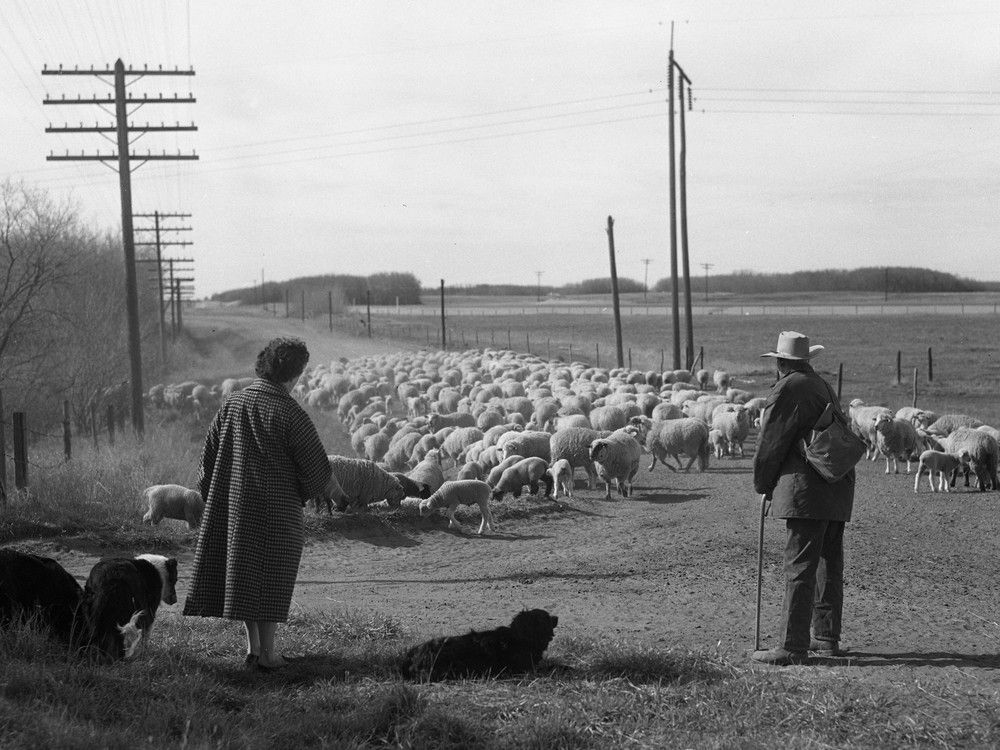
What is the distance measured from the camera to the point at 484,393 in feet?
93.5

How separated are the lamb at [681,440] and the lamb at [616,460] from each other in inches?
88.8

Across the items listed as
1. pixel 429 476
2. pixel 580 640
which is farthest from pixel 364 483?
pixel 580 640

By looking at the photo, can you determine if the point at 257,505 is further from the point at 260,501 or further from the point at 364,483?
the point at 364,483

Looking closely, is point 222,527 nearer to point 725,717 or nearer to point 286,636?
point 286,636

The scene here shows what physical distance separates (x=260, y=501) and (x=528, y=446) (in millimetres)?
11329

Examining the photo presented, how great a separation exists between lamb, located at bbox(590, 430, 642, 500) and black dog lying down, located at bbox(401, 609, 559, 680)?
30.0ft

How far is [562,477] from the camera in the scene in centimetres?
1566

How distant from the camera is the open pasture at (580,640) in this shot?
5.36m

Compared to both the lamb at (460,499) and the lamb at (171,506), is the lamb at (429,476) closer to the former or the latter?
the lamb at (460,499)

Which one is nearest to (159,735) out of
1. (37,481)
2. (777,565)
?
(777,565)

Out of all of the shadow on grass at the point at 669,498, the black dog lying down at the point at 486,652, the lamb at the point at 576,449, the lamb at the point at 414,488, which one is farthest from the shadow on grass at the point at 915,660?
the lamb at the point at 576,449

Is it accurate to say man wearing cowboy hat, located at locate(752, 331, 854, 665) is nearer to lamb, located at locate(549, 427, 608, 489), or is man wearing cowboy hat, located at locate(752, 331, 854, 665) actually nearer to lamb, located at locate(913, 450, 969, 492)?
lamb, located at locate(913, 450, 969, 492)

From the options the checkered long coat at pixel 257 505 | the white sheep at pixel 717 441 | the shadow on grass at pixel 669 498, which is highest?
the checkered long coat at pixel 257 505

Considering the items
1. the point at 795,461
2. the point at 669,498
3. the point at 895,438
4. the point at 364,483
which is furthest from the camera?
the point at 895,438
